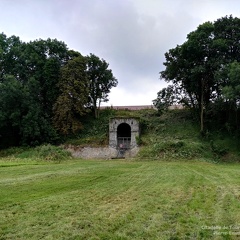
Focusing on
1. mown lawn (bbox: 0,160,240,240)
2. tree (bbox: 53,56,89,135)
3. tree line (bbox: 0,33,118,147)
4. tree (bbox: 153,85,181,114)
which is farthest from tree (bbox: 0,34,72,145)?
mown lawn (bbox: 0,160,240,240)

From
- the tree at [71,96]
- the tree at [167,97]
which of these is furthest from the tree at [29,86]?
the tree at [167,97]

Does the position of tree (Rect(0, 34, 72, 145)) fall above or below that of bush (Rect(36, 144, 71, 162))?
above

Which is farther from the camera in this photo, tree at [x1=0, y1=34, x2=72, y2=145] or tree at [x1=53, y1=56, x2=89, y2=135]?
tree at [x1=53, y1=56, x2=89, y2=135]

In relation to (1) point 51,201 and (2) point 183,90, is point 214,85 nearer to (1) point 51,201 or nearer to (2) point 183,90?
(2) point 183,90

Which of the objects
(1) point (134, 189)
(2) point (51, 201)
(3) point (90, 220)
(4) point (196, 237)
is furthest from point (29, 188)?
(4) point (196, 237)

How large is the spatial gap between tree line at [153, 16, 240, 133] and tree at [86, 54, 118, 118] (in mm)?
7729

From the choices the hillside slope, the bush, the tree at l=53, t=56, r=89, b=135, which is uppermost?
the tree at l=53, t=56, r=89, b=135

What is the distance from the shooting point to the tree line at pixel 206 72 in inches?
1065

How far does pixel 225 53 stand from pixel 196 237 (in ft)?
87.0

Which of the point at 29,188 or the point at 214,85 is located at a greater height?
the point at 214,85

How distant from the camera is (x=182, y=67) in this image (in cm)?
2973

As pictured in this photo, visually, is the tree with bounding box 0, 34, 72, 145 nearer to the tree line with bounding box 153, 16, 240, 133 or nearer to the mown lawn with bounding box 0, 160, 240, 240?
the tree line with bounding box 153, 16, 240, 133

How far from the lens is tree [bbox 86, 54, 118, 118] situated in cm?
3544

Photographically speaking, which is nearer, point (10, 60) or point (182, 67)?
point (182, 67)
